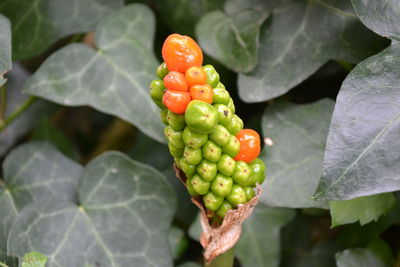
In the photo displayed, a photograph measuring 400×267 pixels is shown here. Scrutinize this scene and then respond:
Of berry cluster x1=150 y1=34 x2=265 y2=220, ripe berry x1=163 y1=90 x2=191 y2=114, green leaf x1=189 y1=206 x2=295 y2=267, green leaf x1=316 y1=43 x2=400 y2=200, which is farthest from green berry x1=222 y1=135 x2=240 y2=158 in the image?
green leaf x1=189 y1=206 x2=295 y2=267

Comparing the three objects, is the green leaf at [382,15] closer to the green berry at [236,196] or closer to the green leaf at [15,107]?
the green berry at [236,196]

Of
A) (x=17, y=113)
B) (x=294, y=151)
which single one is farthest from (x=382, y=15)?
(x=17, y=113)

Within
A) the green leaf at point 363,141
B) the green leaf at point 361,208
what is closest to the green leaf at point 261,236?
the green leaf at point 361,208

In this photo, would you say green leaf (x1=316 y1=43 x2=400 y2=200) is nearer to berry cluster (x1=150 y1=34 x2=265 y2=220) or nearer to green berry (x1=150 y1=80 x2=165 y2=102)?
berry cluster (x1=150 y1=34 x2=265 y2=220)

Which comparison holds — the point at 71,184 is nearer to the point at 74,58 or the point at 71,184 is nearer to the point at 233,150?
the point at 74,58

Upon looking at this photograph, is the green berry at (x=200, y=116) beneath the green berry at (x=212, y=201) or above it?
above

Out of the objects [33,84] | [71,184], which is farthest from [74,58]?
[71,184]

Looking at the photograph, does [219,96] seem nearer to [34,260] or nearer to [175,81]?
[175,81]
